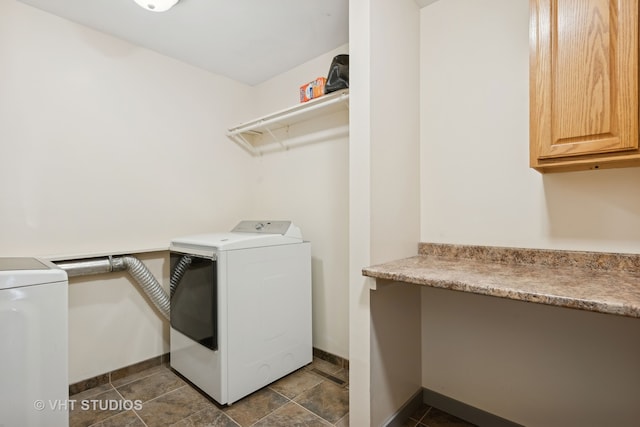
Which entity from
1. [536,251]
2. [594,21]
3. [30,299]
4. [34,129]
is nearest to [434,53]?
[594,21]

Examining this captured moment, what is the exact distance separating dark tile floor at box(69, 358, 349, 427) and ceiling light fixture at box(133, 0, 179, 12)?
239cm

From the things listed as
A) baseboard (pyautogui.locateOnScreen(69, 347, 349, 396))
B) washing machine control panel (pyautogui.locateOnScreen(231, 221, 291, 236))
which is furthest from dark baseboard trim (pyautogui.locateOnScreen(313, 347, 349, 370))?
washing machine control panel (pyautogui.locateOnScreen(231, 221, 291, 236))

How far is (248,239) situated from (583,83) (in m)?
1.82

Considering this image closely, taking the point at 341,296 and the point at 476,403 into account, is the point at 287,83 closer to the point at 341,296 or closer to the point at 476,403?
the point at 341,296

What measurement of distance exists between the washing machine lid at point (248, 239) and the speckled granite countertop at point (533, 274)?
2.88 ft

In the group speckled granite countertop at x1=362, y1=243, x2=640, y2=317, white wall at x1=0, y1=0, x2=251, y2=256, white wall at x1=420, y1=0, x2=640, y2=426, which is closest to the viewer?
speckled granite countertop at x1=362, y1=243, x2=640, y2=317

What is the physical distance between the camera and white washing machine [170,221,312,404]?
6.02 feet

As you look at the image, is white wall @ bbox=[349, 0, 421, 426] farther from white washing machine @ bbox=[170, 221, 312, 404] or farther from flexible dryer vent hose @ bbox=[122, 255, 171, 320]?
flexible dryer vent hose @ bbox=[122, 255, 171, 320]

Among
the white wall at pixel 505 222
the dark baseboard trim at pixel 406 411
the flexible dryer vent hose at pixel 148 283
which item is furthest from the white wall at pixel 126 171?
the white wall at pixel 505 222

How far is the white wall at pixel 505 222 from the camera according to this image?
1.35m

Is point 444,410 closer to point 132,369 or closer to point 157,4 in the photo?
point 132,369

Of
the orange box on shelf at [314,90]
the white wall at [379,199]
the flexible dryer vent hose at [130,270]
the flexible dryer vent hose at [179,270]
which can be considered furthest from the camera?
the orange box on shelf at [314,90]

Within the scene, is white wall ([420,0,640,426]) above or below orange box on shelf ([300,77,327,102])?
below

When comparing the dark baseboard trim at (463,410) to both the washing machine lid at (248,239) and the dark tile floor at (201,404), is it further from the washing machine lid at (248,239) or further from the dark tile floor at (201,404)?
the washing machine lid at (248,239)
